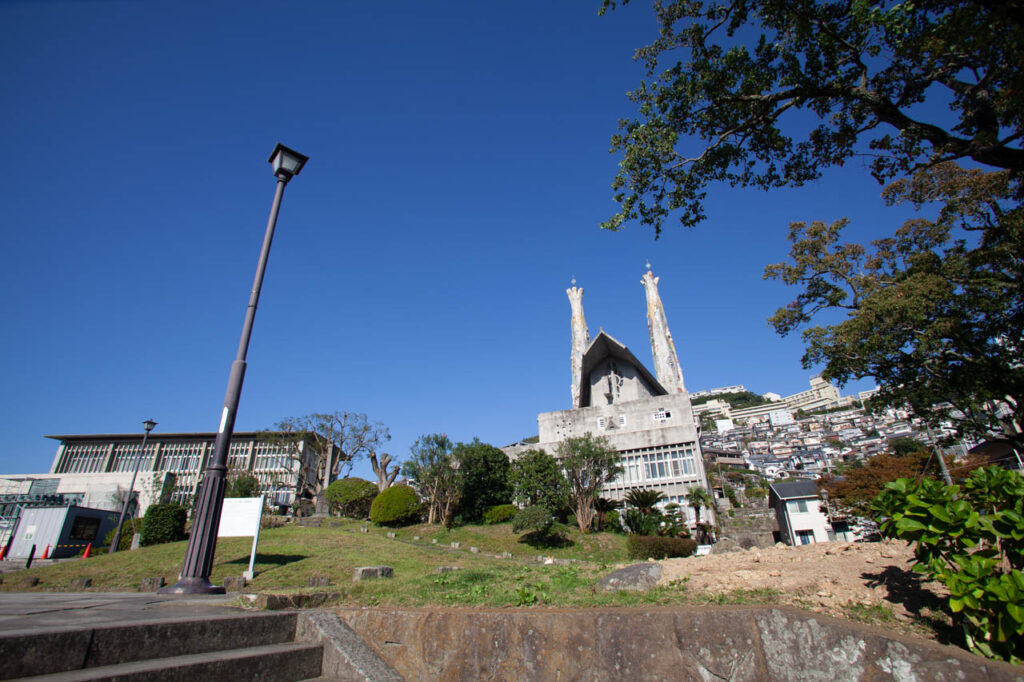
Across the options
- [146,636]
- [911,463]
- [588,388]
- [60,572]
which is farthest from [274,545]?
[911,463]

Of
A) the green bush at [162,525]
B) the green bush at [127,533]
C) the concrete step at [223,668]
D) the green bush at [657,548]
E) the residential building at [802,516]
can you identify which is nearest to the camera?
the concrete step at [223,668]

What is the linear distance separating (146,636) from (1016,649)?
208 inches

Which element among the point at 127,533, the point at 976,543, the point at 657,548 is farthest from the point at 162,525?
the point at 976,543

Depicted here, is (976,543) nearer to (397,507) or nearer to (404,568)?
(404,568)

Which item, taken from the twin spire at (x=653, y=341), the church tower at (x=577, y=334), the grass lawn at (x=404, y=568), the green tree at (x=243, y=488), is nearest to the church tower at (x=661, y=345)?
the twin spire at (x=653, y=341)

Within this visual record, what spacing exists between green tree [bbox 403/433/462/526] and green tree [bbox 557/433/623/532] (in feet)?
24.2

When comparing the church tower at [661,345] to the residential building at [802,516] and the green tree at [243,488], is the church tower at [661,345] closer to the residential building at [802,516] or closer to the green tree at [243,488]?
the residential building at [802,516]

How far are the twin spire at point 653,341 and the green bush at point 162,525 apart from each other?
2930cm

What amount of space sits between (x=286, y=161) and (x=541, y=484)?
2027 centimetres

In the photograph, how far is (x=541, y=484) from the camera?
24.5 metres

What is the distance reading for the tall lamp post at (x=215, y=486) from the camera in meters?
6.09

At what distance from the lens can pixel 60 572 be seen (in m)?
12.4

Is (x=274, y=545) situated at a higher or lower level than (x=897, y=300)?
lower

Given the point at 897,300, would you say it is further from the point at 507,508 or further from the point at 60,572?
the point at 60,572
